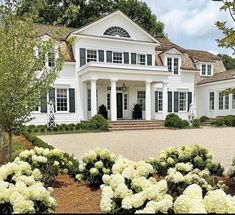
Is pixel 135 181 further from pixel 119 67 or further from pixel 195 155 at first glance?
pixel 119 67

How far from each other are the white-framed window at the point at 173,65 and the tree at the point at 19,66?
835 inches

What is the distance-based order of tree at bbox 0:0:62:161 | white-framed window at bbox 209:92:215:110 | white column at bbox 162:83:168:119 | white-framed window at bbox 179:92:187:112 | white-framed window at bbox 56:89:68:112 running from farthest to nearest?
white-framed window at bbox 209:92:215:110, white-framed window at bbox 179:92:187:112, white column at bbox 162:83:168:119, white-framed window at bbox 56:89:68:112, tree at bbox 0:0:62:161

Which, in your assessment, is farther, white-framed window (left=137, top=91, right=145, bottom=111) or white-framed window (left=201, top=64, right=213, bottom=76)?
white-framed window (left=201, top=64, right=213, bottom=76)

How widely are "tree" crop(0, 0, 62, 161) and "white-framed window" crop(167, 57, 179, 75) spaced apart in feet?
69.6

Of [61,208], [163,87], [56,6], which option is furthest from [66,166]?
[56,6]

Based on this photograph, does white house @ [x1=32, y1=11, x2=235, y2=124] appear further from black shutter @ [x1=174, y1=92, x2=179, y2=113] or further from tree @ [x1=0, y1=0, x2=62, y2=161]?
tree @ [x1=0, y1=0, x2=62, y2=161]

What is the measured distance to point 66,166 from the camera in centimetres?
673

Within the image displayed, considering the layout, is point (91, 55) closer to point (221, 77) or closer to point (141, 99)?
point (141, 99)

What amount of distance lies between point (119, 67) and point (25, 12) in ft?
49.4

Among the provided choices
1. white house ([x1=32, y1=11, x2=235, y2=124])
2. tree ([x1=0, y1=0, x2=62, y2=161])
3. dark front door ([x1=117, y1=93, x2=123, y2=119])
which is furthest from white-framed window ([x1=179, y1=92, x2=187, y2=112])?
tree ([x1=0, y1=0, x2=62, y2=161])

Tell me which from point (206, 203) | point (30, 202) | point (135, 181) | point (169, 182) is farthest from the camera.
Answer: point (169, 182)

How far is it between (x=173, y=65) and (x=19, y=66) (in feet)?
73.7

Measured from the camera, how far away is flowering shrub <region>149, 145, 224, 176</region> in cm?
612

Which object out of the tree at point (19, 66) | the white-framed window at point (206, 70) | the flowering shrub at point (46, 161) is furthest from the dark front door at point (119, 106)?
the flowering shrub at point (46, 161)
